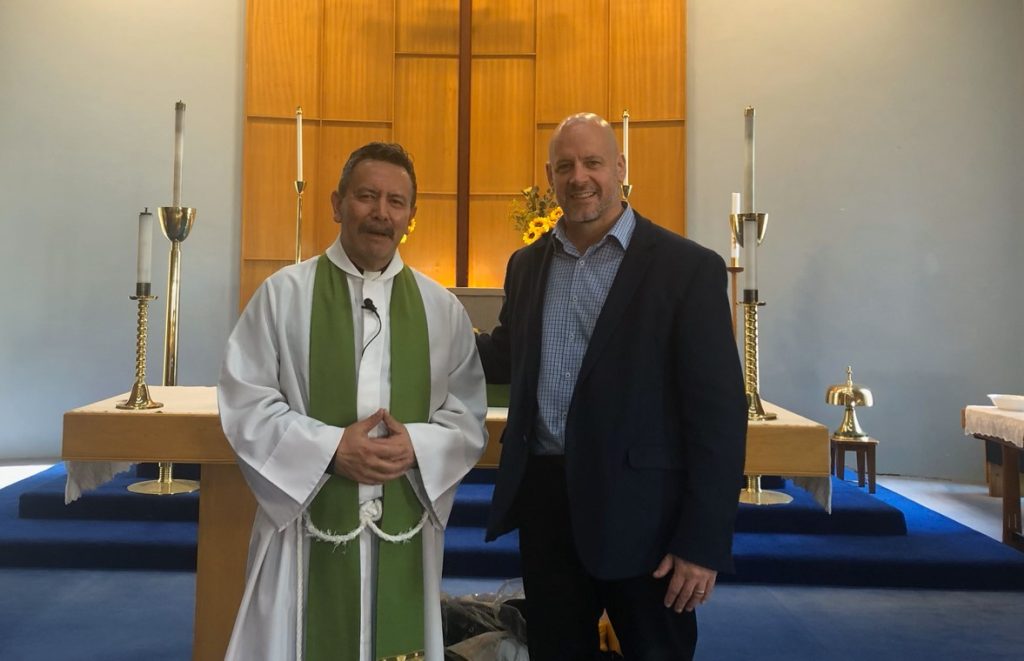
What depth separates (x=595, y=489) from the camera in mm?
1648

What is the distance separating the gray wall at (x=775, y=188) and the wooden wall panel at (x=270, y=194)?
0.14 meters

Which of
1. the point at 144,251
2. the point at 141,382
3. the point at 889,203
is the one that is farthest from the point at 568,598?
the point at 889,203

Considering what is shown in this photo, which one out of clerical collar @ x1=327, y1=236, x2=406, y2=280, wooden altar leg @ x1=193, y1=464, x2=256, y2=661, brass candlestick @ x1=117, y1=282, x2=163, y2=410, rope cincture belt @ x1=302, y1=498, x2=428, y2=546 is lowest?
wooden altar leg @ x1=193, y1=464, x2=256, y2=661

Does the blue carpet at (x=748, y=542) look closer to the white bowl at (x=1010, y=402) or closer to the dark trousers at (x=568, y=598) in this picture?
the white bowl at (x=1010, y=402)

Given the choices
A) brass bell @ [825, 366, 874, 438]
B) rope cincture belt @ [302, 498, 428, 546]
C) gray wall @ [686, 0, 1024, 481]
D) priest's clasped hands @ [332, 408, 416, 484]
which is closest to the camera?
priest's clasped hands @ [332, 408, 416, 484]

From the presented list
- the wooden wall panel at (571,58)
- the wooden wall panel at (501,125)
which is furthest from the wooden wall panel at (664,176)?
the wooden wall panel at (501,125)

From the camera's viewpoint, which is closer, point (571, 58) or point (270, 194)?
point (270, 194)

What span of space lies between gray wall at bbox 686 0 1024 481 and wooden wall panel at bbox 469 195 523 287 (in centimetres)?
151

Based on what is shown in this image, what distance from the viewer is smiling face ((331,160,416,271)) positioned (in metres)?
1.78

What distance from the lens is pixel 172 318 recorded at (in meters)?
3.67

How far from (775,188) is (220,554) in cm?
504

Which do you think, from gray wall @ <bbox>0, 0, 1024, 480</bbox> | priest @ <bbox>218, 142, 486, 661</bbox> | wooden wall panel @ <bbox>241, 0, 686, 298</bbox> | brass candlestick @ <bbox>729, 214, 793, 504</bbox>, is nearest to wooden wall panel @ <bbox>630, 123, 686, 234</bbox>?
wooden wall panel @ <bbox>241, 0, 686, 298</bbox>

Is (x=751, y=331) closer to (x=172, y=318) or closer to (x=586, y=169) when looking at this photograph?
(x=586, y=169)

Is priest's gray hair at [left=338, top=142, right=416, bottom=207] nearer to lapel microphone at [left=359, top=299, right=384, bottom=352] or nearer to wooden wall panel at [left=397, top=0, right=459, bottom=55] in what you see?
lapel microphone at [left=359, top=299, right=384, bottom=352]
